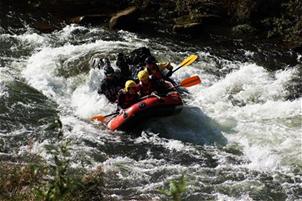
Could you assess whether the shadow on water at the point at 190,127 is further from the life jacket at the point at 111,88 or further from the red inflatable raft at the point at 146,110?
the life jacket at the point at 111,88

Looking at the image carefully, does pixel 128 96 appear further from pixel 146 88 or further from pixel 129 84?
pixel 146 88

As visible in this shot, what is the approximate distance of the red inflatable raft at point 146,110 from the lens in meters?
10.1

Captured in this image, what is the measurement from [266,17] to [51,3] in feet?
24.5

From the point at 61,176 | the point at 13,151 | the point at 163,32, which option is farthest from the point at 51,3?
the point at 61,176

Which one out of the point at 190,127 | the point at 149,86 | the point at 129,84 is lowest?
the point at 190,127

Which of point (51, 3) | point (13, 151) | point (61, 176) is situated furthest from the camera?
point (51, 3)

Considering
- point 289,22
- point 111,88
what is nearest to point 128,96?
point 111,88

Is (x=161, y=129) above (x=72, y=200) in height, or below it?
below

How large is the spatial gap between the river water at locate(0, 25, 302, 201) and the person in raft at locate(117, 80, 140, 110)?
550 millimetres

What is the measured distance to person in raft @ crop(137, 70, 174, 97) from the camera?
1058 cm

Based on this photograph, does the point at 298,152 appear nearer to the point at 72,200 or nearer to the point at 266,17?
the point at 72,200

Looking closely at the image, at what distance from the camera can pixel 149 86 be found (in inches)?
418

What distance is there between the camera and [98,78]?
1247 cm

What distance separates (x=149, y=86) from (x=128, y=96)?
1.58ft
